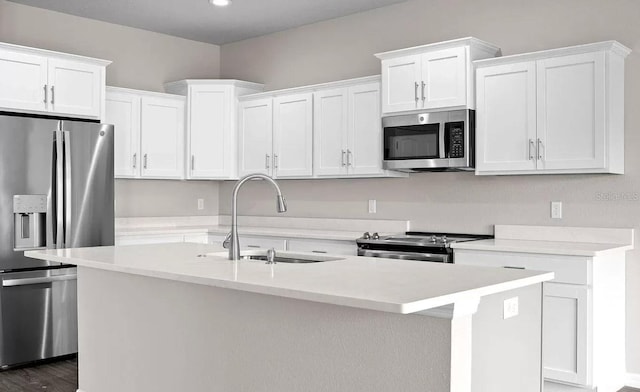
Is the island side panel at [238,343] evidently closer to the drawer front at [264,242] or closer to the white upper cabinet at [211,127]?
the drawer front at [264,242]

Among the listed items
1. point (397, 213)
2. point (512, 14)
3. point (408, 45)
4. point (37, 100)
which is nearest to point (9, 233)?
point (37, 100)

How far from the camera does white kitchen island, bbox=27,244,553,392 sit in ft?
6.69

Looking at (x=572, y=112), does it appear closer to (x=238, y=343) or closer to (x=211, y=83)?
(x=238, y=343)

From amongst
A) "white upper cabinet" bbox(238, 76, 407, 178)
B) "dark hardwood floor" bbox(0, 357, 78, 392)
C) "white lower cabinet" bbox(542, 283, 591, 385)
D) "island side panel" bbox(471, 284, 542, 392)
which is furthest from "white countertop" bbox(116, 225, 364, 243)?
"island side panel" bbox(471, 284, 542, 392)

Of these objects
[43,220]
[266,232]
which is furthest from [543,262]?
[43,220]

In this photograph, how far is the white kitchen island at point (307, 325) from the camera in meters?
2.04

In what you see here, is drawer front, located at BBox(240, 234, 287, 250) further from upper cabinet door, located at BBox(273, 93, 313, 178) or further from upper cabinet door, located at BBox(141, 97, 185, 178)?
upper cabinet door, located at BBox(141, 97, 185, 178)

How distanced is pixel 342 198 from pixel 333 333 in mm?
3362

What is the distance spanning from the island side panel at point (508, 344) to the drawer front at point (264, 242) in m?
2.87

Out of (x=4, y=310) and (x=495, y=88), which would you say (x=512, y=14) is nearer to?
(x=495, y=88)

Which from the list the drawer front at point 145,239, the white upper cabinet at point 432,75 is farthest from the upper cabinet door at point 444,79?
the drawer front at point 145,239

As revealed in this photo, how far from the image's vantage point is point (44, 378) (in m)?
4.22

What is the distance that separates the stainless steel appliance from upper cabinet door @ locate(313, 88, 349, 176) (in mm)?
510

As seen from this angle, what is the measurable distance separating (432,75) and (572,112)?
1003mm
